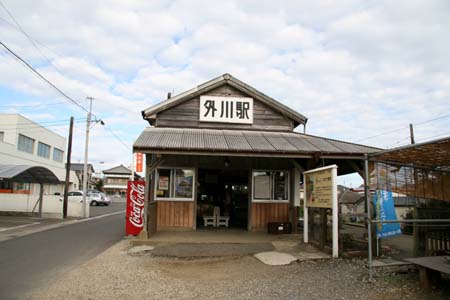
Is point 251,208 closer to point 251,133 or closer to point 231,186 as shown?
point 251,133

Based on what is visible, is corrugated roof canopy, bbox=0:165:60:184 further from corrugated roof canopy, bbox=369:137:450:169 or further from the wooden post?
corrugated roof canopy, bbox=369:137:450:169

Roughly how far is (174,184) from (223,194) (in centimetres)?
521

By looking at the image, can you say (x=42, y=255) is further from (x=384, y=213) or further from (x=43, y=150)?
(x=43, y=150)

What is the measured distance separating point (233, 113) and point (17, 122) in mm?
27899

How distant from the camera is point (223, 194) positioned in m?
17.2

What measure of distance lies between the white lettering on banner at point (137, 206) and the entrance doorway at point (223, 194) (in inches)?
165

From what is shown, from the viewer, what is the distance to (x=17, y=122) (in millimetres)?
32625

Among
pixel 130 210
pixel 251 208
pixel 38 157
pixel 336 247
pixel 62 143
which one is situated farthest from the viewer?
pixel 62 143

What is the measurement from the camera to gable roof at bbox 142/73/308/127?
13008 millimetres

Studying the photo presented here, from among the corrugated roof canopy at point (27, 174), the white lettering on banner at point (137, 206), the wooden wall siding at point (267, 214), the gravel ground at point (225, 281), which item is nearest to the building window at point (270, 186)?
the wooden wall siding at point (267, 214)

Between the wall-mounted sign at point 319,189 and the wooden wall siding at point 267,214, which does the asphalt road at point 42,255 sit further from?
the wall-mounted sign at point 319,189

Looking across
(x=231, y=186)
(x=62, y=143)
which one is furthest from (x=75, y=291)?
(x=62, y=143)

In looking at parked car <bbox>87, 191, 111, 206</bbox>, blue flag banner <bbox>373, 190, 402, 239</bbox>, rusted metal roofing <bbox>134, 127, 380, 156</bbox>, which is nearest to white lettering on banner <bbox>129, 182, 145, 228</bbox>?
rusted metal roofing <bbox>134, 127, 380, 156</bbox>

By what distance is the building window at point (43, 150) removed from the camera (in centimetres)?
3878
